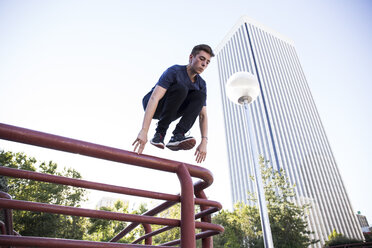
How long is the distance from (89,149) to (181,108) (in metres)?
1.50

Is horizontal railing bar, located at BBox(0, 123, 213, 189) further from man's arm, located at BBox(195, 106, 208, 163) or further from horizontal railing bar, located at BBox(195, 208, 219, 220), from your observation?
man's arm, located at BBox(195, 106, 208, 163)

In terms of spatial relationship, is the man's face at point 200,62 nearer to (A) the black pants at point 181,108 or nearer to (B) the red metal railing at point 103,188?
(A) the black pants at point 181,108

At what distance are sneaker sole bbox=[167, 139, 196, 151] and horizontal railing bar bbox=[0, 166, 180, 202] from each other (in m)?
1.05

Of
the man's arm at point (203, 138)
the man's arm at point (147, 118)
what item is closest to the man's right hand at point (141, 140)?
the man's arm at point (147, 118)

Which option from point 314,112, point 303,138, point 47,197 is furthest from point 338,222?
point 47,197

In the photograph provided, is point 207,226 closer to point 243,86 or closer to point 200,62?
point 200,62

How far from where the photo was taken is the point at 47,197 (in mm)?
19234

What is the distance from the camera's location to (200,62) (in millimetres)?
2426

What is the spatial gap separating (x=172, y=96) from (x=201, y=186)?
105 centimetres

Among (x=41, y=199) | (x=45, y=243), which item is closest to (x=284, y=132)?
(x=41, y=199)

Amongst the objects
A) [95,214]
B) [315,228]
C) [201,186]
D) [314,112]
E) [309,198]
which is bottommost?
[95,214]

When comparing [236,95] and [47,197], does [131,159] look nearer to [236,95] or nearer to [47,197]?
[236,95]

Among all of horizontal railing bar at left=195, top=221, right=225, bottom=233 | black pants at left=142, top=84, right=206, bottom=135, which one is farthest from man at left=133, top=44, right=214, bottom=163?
horizontal railing bar at left=195, top=221, right=225, bottom=233

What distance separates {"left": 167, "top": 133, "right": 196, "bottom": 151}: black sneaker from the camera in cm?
237
